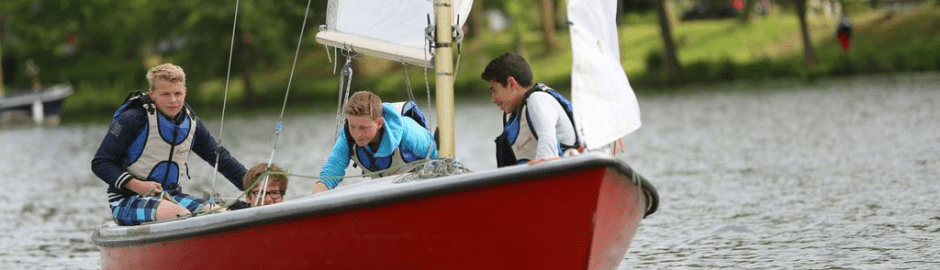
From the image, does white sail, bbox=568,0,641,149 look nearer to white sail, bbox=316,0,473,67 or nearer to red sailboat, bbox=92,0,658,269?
red sailboat, bbox=92,0,658,269

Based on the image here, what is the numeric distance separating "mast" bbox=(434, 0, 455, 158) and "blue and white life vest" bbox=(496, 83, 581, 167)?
1.38ft

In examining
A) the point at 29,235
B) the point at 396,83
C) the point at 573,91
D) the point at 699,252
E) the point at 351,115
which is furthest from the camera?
the point at 396,83

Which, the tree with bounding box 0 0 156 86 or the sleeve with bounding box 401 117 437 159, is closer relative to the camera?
the sleeve with bounding box 401 117 437 159

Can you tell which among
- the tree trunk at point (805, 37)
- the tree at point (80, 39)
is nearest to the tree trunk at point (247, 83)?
the tree at point (80, 39)

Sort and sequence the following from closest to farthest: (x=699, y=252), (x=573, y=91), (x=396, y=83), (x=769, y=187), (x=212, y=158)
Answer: (x=573, y=91), (x=212, y=158), (x=699, y=252), (x=769, y=187), (x=396, y=83)

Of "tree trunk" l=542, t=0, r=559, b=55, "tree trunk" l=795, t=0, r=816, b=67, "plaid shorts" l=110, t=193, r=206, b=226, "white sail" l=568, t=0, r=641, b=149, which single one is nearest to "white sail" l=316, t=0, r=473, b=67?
"plaid shorts" l=110, t=193, r=206, b=226

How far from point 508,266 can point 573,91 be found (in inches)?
46.5

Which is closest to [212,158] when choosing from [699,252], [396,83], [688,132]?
[699,252]

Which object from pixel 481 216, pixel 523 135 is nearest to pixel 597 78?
pixel 523 135

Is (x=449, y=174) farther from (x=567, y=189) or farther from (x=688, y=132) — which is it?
(x=688, y=132)

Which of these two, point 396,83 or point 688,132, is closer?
point 688,132

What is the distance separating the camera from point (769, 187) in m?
21.5

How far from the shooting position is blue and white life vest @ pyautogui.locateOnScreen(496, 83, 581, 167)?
1103 centimetres

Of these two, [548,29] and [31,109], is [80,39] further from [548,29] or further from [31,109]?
[548,29]
